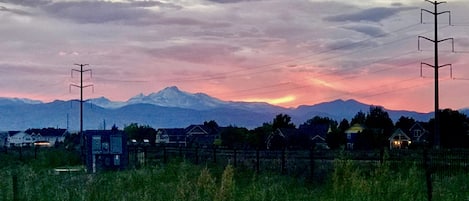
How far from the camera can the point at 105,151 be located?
40.0 metres

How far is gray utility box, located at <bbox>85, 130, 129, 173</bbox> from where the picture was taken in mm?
39375

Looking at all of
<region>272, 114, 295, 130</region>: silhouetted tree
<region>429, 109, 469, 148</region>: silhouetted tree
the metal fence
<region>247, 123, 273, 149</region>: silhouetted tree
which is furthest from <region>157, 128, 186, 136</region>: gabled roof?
the metal fence

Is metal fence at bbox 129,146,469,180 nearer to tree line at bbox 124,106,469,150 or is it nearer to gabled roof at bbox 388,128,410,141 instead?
tree line at bbox 124,106,469,150

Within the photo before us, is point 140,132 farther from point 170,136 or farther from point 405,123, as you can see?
point 405,123

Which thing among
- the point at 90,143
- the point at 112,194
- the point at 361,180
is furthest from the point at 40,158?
the point at 361,180

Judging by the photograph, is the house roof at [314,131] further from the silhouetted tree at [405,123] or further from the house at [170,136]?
the house at [170,136]

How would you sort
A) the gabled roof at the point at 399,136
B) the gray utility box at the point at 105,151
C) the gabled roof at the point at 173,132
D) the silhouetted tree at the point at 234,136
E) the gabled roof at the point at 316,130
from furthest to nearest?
the gabled roof at the point at 173,132, the gabled roof at the point at 316,130, the gabled roof at the point at 399,136, the silhouetted tree at the point at 234,136, the gray utility box at the point at 105,151

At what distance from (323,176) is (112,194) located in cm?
1241

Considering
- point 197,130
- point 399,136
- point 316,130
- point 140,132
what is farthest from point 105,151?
point 197,130

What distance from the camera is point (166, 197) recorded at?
49.0ft

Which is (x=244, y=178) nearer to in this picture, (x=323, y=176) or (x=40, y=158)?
(x=323, y=176)

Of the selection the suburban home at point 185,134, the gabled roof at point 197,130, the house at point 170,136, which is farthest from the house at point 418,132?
the house at point 170,136

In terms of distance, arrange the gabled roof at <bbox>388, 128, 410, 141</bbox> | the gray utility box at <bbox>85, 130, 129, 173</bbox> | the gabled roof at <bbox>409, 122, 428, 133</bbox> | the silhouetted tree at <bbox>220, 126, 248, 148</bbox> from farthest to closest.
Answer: the gabled roof at <bbox>409, 122, 428, 133</bbox> → the gabled roof at <bbox>388, 128, 410, 141</bbox> → the silhouetted tree at <bbox>220, 126, 248, 148</bbox> → the gray utility box at <bbox>85, 130, 129, 173</bbox>

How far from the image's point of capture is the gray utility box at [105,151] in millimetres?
39375
